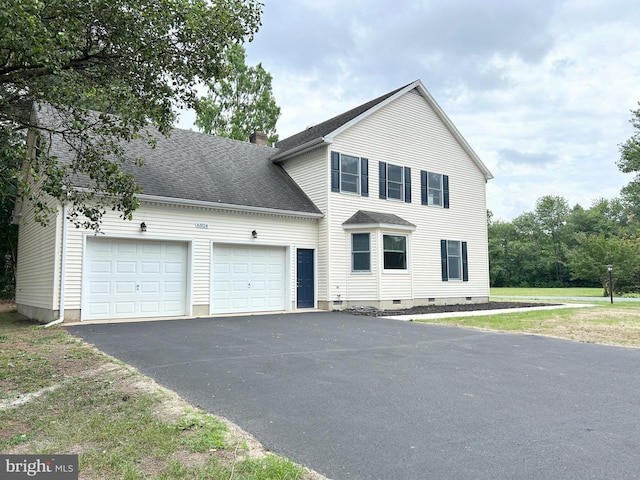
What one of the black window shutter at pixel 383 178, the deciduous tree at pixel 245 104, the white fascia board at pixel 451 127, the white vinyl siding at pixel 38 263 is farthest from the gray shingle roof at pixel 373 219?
the deciduous tree at pixel 245 104

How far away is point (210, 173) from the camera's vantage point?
47.8ft

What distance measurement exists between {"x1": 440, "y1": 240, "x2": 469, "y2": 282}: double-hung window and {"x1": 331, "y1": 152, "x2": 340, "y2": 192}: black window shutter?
17.7ft

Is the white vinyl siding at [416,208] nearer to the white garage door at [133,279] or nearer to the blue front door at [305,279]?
the blue front door at [305,279]

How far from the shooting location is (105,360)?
6.27m

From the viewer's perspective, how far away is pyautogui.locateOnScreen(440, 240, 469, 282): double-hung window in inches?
699

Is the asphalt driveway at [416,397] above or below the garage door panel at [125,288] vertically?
below

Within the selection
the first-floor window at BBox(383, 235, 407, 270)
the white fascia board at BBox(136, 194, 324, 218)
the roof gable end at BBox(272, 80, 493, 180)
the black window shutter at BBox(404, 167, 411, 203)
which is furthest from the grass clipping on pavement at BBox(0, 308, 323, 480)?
the black window shutter at BBox(404, 167, 411, 203)

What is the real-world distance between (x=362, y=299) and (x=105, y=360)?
9919mm

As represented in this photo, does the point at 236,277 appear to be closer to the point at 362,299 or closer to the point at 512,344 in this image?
the point at 362,299

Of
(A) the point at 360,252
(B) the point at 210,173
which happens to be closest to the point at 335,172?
(A) the point at 360,252

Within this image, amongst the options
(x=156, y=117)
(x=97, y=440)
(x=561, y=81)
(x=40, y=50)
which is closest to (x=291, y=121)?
(x=561, y=81)

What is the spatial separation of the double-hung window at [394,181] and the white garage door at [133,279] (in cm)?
771

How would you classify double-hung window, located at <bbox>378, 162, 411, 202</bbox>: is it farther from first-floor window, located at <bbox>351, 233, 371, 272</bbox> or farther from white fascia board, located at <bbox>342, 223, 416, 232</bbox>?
first-floor window, located at <bbox>351, 233, 371, 272</bbox>

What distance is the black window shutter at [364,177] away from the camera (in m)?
15.9
